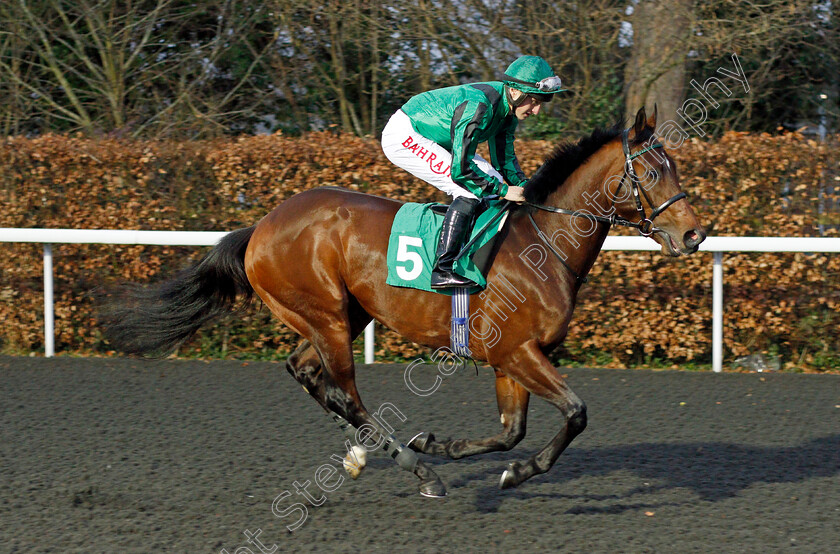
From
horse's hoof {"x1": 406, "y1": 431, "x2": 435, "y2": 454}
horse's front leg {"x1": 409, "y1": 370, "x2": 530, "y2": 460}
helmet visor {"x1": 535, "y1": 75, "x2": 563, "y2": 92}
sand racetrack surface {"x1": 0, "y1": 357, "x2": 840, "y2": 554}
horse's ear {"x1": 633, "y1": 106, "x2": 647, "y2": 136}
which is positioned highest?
helmet visor {"x1": 535, "y1": 75, "x2": 563, "y2": 92}

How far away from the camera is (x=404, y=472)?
4441mm

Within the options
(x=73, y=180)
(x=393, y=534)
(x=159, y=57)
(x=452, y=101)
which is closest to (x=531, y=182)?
(x=452, y=101)

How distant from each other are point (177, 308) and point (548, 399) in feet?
6.56

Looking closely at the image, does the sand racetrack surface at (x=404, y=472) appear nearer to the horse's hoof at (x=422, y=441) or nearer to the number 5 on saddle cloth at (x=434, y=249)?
the horse's hoof at (x=422, y=441)

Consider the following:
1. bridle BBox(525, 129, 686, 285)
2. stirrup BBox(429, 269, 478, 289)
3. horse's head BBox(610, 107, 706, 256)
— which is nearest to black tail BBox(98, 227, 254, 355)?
stirrup BBox(429, 269, 478, 289)

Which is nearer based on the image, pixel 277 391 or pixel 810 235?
pixel 277 391

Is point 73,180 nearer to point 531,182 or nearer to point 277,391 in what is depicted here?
point 277,391

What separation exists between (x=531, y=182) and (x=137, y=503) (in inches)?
84.9

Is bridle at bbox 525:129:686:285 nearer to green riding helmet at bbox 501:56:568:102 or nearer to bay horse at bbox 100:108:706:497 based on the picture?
bay horse at bbox 100:108:706:497

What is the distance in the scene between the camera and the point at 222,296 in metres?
4.71

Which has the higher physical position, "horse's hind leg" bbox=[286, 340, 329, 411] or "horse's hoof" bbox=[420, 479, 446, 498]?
"horse's hind leg" bbox=[286, 340, 329, 411]

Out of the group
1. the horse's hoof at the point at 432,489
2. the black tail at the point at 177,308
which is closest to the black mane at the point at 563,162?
the horse's hoof at the point at 432,489

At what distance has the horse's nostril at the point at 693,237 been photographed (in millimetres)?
3748

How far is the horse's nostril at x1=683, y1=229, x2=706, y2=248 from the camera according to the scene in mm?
3748
